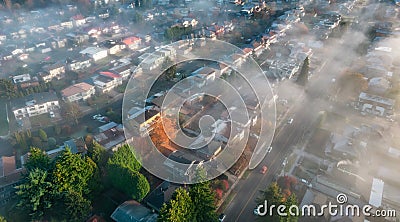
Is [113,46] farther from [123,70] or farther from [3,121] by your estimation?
[3,121]

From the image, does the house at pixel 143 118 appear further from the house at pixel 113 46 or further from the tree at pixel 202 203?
the house at pixel 113 46

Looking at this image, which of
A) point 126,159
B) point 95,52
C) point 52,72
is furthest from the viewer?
point 95,52

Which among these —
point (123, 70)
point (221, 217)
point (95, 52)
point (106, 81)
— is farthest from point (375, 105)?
point (95, 52)

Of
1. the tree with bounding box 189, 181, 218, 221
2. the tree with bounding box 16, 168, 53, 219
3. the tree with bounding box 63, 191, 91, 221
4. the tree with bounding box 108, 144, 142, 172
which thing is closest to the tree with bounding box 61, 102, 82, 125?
the tree with bounding box 108, 144, 142, 172

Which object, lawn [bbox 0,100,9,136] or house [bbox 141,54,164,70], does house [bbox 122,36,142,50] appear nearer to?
house [bbox 141,54,164,70]

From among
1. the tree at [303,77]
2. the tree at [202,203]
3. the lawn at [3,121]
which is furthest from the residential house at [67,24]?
the tree at [202,203]

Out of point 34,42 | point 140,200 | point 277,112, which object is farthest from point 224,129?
point 34,42
